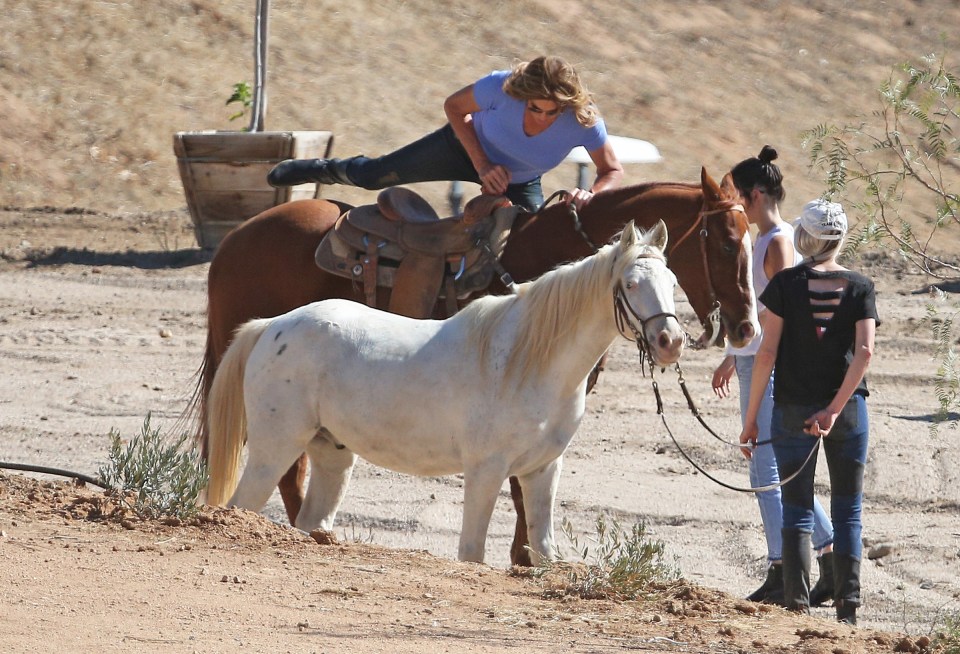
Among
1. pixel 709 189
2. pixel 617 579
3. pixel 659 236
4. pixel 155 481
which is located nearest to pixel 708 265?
pixel 709 189

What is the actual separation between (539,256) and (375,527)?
198 centimetres

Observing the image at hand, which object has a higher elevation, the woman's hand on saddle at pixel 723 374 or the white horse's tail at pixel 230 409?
the woman's hand on saddle at pixel 723 374

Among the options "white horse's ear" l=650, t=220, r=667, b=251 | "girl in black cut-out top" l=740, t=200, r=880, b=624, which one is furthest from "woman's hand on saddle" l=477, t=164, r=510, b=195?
"girl in black cut-out top" l=740, t=200, r=880, b=624

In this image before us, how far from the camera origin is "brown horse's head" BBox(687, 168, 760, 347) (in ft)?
19.4

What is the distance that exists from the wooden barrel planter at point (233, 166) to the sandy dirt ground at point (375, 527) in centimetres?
75

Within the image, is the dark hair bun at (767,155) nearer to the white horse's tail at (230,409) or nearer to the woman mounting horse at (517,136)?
the woman mounting horse at (517,136)

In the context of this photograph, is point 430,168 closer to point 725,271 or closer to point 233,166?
point 725,271

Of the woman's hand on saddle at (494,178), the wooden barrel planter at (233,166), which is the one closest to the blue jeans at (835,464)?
the woman's hand on saddle at (494,178)

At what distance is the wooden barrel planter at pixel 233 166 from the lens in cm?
1414

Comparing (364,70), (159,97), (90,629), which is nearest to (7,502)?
(90,629)

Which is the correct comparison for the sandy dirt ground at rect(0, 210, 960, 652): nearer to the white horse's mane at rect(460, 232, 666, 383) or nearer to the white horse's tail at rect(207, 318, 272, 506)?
the white horse's tail at rect(207, 318, 272, 506)

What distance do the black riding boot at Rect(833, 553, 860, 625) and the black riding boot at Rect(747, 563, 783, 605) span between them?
707 millimetres

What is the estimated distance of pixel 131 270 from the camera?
14.4 meters

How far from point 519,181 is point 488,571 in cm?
247
